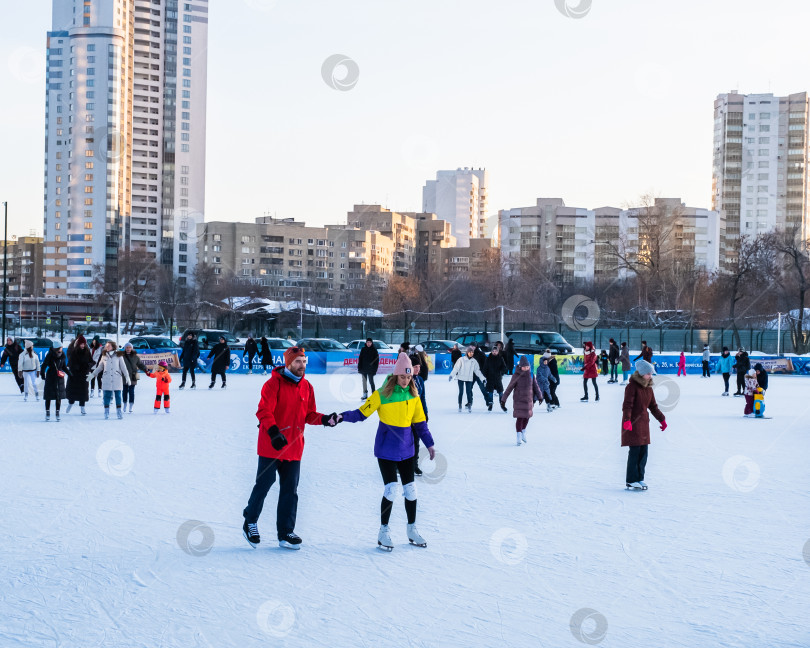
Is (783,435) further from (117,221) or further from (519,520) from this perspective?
(117,221)

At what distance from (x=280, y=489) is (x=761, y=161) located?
139 metres

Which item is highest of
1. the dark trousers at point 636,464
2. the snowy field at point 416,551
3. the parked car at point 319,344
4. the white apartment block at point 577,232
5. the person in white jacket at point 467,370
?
the white apartment block at point 577,232

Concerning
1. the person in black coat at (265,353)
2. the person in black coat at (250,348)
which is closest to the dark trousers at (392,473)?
the person in black coat at (265,353)

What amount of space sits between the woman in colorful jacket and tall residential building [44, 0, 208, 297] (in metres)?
108

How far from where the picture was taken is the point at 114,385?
15328 millimetres

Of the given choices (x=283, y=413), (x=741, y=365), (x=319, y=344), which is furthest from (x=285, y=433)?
(x=319, y=344)

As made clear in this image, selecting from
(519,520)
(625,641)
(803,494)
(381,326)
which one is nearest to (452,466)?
(519,520)

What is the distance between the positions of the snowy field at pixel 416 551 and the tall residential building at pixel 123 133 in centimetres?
10463

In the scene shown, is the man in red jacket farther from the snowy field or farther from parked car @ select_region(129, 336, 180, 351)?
parked car @ select_region(129, 336, 180, 351)

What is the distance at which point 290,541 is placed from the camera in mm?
6371

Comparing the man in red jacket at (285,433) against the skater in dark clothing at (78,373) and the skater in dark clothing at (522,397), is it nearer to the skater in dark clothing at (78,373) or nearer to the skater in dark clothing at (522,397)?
the skater in dark clothing at (522,397)

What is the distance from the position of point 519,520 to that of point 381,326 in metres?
46.3

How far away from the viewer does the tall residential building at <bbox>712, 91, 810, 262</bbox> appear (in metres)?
131

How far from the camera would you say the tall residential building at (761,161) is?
13112cm
